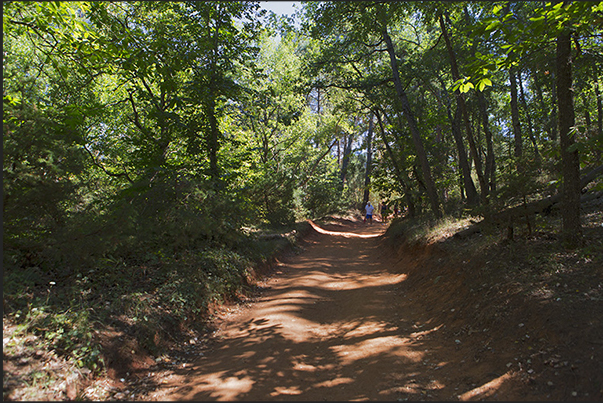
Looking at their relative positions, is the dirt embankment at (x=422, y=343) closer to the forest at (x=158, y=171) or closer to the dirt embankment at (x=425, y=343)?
the dirt embankment at (x=425, y=343)

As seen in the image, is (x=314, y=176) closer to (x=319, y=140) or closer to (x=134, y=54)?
(x=319, y=140)

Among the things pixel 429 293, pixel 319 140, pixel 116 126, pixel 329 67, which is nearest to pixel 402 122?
pixel 329 67

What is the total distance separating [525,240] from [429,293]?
223cm

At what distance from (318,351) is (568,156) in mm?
5319

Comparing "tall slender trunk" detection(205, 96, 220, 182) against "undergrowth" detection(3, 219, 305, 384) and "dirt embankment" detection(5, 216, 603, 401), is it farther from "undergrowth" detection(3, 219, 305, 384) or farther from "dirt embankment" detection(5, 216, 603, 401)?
"dirt embankment" detection(5, 216, 603, 401)

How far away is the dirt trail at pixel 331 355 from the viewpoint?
4188 millimetres

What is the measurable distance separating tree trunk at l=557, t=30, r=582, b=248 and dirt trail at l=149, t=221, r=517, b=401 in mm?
2838

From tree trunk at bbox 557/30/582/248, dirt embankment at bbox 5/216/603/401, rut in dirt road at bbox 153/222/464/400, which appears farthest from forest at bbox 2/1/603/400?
rut in dirt road at bbox 153/222/464/400

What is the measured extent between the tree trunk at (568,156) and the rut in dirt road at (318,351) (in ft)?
9.88

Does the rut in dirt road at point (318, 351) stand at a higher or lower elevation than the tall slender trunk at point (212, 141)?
lower

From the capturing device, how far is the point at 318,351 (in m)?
5.46

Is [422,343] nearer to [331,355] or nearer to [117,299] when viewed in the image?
[331,355]

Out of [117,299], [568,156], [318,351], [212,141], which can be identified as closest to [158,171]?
[212,141]

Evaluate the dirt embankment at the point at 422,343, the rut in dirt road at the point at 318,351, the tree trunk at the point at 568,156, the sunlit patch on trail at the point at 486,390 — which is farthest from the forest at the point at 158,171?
the sunlit patch on trail at the point at 486,390
